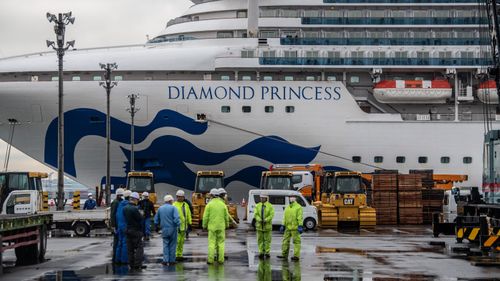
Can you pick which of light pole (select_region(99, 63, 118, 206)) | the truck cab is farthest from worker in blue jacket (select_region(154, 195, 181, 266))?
light pole (select_region(99, 63, 118, 206))

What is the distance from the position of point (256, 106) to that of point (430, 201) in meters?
11.8

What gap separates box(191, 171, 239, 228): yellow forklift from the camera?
1374 inches

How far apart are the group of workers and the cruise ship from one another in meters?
28.6

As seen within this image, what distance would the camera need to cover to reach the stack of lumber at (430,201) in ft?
137

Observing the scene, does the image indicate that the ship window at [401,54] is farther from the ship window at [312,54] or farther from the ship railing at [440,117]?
the ship window at [312,54]

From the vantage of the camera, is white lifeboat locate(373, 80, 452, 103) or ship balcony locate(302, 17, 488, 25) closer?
white lifeboat locate(373, 80, 452, 103)

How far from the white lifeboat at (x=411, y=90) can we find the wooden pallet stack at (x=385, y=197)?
10.2 m

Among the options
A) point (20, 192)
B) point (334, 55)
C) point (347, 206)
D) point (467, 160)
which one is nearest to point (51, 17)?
point (20, 192)

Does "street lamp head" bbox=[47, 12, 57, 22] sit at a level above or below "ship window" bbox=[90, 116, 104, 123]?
above

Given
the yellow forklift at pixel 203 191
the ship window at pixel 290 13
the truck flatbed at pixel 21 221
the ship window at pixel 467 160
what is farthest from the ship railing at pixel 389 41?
the truck flatbed at pixel 21 221

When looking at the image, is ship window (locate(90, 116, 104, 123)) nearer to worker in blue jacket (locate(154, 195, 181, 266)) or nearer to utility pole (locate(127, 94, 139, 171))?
utility pole (locate(127, 94, 139, 171))

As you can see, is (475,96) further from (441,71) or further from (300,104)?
(300,104)

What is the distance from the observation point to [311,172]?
45.7m

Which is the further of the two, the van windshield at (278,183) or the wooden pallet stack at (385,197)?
the wooden pallet stack at (385,197)
